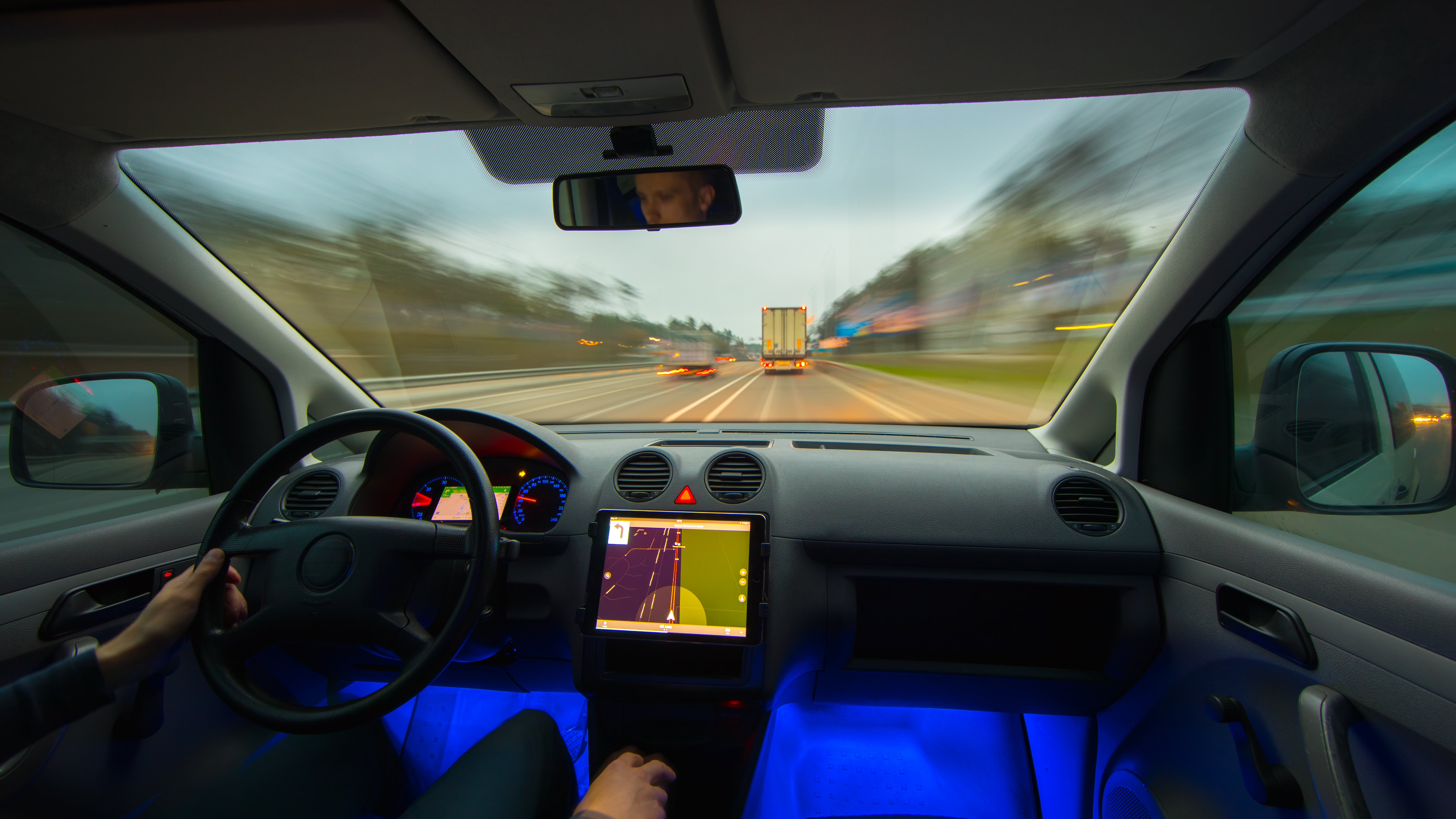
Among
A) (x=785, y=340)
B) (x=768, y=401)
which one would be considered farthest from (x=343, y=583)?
(x=785, y=340)

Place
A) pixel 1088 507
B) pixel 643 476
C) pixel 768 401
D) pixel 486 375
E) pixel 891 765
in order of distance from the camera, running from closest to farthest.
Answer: pixel 1088 507 → pixel 643 476 → pixel 891 765 → pixel 486 375 → pixel 768 401

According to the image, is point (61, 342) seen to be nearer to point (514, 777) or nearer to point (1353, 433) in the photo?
point (514, 777)

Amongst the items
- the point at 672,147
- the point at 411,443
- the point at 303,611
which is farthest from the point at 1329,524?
the point at 411,443

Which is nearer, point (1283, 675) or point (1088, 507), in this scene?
point (1283, 675)

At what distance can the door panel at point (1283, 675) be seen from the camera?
4.20ft

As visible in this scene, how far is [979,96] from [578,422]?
254 centimetres

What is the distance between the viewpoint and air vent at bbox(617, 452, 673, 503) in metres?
2.29

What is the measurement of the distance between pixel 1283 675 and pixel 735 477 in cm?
180

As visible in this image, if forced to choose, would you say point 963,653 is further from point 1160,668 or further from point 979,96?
point 979,96

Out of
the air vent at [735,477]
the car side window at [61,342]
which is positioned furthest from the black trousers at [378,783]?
the car side window at [61,342]

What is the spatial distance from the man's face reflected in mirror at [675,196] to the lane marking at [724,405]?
45.5 inches

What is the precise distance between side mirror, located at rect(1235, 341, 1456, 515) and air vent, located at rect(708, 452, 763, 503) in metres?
1.77

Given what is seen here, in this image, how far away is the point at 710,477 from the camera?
2336mm

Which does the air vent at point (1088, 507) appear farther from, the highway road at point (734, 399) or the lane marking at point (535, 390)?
the lane marking at point (535, 390)
